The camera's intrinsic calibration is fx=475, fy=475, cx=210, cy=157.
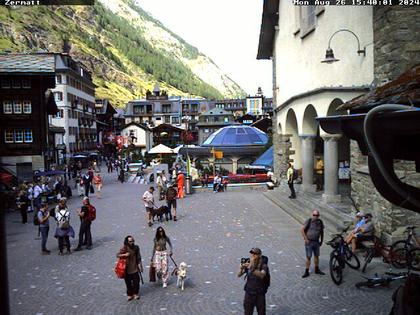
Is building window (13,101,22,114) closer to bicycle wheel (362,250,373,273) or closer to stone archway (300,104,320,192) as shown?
stone archway (300,104,320,192)

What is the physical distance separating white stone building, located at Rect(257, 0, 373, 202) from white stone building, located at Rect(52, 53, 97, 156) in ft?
139

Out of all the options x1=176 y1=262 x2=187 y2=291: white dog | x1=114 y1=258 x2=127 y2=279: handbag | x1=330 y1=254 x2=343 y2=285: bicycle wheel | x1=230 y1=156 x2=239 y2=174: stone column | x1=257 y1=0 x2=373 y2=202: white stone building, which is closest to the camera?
x1=114 y1=258 x2=127 y2=279: handbag

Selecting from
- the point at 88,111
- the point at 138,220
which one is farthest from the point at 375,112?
the point at 88,111

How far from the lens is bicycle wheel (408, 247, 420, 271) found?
1112 cm

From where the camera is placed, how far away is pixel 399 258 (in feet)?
37.9

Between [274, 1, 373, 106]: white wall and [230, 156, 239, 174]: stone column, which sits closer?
[274, 1, 373, 106]: white wall

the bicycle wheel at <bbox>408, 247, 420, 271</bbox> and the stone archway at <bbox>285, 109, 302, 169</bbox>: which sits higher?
the stone archway at <bbox>285, 109, 302, 169</bbox>

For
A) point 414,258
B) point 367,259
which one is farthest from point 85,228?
point 414,258

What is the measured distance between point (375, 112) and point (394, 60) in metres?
10.8

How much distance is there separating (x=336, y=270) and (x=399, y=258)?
1929 millimetres

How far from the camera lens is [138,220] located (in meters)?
20.2

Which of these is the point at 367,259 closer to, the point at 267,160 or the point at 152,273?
the point at 152,273

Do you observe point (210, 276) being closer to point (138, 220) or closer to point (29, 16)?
point (138, 220)

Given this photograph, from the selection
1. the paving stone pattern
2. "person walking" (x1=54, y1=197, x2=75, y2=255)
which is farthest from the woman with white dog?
"person walking" (x1=54, y1=197, x2=75, y2=255)
